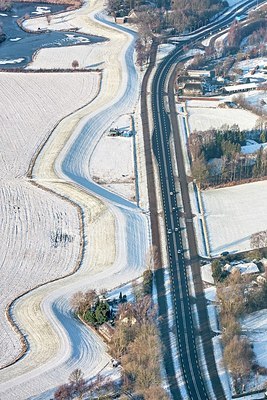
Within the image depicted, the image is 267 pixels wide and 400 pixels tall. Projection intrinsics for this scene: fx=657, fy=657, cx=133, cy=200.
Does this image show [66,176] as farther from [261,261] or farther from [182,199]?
[261,261]

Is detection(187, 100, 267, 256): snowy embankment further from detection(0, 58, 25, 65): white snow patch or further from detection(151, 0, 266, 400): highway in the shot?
detection(0, 58, 25, 65): white snow patch

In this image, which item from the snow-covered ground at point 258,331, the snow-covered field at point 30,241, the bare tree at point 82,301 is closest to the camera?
the snow-covered ground at point 258,331

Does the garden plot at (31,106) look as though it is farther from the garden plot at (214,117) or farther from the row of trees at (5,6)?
the row of trees at (5,6)

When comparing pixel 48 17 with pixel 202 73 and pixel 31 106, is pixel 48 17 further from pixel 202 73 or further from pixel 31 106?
pixel 202 73

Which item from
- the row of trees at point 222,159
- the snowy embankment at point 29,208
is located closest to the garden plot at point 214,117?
the row of trees at point 222,159

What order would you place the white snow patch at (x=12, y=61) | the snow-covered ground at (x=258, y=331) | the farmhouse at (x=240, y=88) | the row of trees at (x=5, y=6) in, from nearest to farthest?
1. the snow-covered ground at (x=258, y=331)
2. the farmhouse at (x=240, y=88)
3. the white snow patch at (x=12, y=61)
4. the row of trees at (x=5, y=6)

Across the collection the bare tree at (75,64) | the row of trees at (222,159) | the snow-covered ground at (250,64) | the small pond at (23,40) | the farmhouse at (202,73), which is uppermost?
the small pond at (23,40)

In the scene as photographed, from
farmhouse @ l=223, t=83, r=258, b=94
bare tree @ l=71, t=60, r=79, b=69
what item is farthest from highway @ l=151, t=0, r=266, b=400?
bare tree @ l=71, t=60, r=79, b=69
